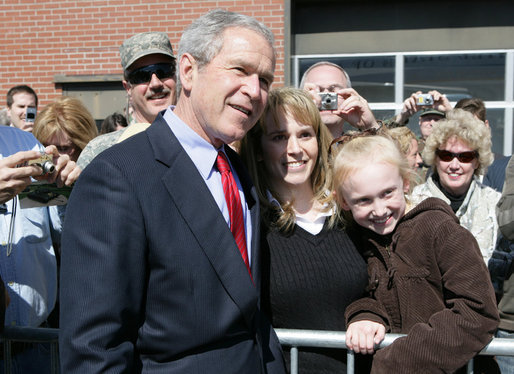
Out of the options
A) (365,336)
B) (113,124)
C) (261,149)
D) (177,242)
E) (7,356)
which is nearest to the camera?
(177,242)

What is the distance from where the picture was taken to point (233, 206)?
65.9 inches

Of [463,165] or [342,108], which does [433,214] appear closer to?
[342,108]

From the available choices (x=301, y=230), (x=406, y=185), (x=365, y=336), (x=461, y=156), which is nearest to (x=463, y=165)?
(x=461, y=156)

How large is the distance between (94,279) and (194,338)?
326mm

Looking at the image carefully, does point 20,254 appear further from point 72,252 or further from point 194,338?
point 194,338

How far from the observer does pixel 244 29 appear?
5.32 feet

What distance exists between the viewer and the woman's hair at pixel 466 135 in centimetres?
313

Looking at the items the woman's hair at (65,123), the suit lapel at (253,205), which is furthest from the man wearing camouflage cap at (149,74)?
the suit lapel at (253,205)

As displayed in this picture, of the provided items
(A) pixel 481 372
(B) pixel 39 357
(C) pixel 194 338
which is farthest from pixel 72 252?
(A) pixel 481 372

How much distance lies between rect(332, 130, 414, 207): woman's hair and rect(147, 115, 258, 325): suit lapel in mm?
684

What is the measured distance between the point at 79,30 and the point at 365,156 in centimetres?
629

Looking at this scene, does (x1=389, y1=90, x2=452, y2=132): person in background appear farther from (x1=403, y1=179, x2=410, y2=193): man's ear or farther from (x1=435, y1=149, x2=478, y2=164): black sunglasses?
(x1=403, y1=179, x2=410, y2=193): man's ear

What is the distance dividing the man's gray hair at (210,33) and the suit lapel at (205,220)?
0.30 m

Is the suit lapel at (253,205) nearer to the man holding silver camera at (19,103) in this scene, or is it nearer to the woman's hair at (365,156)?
the woman's hair at (365,156)
